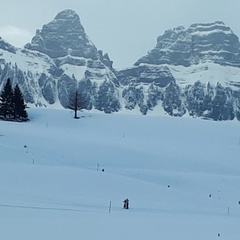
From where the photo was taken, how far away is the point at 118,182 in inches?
890

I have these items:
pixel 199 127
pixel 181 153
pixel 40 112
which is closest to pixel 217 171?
pixel 181 153

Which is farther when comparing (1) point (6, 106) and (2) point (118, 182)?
(1) point (6, 106)

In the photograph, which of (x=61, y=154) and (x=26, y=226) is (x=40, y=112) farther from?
(x=26, y=226)

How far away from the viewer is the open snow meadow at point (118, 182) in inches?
516

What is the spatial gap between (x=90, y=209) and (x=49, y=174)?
6041mm

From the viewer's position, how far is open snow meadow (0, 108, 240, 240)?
1309 centimetres

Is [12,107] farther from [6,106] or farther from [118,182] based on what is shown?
[118,182]

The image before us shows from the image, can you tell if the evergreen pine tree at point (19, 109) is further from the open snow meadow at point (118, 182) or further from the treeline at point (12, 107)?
the open snow meadow at point (118, 182)

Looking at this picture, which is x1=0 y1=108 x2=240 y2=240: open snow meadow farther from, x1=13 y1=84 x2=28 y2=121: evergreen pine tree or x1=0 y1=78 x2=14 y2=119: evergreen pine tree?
x1=0 y1=78 x2=14 y2=119: evergreen pine tree

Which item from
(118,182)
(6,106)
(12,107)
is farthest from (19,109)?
(118,182)

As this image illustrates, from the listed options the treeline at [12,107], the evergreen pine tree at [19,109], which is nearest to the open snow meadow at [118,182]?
the evergreen pine tree at [19,109]

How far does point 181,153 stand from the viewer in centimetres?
3453

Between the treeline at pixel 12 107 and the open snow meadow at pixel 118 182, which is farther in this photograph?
the treeline at pixel 12 107

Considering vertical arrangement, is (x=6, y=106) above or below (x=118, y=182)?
above
